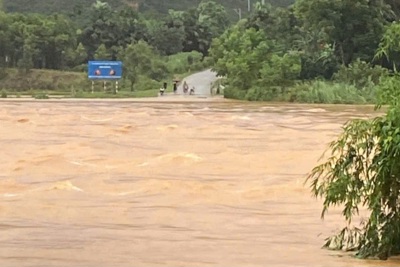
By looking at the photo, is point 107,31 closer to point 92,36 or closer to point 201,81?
point 92,36

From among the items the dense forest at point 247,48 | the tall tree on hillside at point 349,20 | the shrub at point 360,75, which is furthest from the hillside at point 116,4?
the shrub at point 360,75

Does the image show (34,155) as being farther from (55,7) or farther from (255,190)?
(55,7)

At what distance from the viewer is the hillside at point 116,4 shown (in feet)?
278

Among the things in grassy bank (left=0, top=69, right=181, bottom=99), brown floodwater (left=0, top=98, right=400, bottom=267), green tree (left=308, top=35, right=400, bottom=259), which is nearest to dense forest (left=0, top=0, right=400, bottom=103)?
grassy bank (left=0, top=69, right=181, bottom=99)

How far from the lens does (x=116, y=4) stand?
8900cm

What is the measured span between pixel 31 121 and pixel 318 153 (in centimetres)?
1124

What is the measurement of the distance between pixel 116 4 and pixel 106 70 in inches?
1567

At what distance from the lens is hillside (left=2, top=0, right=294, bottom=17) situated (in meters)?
84.6

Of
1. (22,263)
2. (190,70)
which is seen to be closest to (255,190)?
(22,263)

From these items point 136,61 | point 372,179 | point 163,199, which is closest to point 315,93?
point 136,61

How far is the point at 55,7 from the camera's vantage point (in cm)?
8600

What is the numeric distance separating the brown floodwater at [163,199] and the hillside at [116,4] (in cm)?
6108

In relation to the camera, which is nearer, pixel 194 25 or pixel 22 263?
pixel 22 263

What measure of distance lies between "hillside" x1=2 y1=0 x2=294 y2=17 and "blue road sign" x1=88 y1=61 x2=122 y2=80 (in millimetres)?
29905
